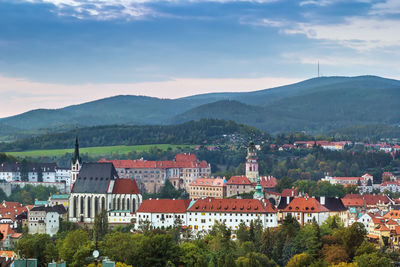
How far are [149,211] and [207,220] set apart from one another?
24.5 ft

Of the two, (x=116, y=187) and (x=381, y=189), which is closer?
(x=116, y=187)

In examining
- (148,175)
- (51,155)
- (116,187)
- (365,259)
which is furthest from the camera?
(51,155)

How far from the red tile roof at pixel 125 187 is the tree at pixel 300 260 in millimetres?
40216

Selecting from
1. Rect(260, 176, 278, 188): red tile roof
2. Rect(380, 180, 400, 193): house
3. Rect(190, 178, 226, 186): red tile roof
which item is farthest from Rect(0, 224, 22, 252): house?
Rect(380, 180, 400, 193): house

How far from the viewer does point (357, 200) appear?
125m

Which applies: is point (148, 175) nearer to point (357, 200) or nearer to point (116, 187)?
point (116, 187)

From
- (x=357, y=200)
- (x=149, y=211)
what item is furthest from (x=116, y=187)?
(x=357, y=200)

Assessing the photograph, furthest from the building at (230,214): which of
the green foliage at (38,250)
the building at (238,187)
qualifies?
the building at (238,187)

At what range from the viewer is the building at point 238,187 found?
130500 mm

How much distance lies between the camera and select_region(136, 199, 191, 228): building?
107 metres

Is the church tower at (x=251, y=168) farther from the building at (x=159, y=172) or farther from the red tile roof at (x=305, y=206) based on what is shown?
the red tile roof at (x=305, y=206)

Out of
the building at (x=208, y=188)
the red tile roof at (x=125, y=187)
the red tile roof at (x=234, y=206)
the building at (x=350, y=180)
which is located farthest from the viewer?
the building at (x=350, y=180)

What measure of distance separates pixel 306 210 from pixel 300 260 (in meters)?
24.9

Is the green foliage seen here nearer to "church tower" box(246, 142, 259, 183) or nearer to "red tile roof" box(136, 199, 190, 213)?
"red tile roof" box(136, 199, 190, 213)
